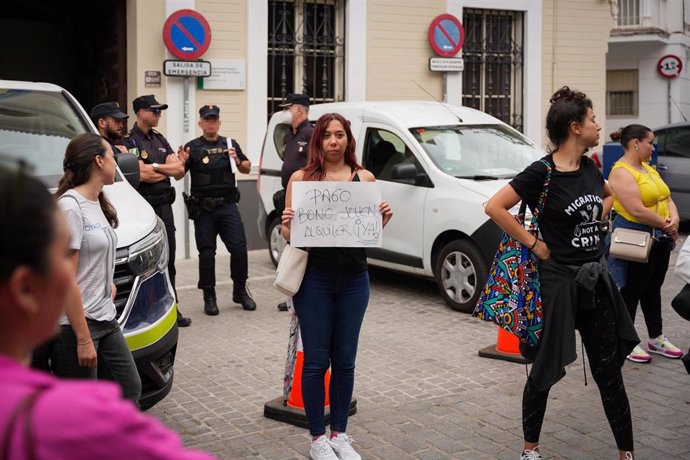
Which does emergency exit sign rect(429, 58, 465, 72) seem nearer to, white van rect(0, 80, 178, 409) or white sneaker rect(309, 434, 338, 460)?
white van rect(0, 80, 178, 409)

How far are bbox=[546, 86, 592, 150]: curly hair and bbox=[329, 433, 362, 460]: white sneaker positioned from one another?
181 cm

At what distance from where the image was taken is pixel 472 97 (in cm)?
1508

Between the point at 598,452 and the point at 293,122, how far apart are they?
490 centimetres

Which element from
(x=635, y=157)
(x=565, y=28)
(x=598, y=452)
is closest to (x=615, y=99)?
(x=565, y=28)

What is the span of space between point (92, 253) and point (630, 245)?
4.07 meters

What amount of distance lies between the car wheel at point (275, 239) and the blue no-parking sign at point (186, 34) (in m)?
2.70

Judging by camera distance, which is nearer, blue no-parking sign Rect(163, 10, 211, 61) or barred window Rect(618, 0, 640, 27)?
blue no-parking sign Rect(163, 10, 211, 61)

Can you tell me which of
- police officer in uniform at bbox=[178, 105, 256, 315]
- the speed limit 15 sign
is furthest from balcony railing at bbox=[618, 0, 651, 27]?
police officer in uniform at bbox=[178, 105, 256, 315]

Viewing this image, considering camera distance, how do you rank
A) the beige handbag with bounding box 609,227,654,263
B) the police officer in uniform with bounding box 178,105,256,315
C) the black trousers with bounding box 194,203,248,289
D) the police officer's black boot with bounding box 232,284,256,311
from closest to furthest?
the beige handbag with bounding box 609,227,654,263 < the police officer in uniform with bounding box 178,105,256,315 < the black trousers with bounding box 194,203,248,289 < the police officer's black boot with bounding box 232,284,256,311

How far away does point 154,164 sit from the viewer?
8.18m

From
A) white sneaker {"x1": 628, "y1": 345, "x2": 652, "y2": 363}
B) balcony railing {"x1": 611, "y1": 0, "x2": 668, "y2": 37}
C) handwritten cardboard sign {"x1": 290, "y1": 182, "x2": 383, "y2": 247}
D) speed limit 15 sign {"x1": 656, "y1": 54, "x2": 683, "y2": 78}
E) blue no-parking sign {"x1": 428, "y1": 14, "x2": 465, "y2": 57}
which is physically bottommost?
white sneaker {"x1": 628, "y1": 345, "x2": 652, "y2": 363}

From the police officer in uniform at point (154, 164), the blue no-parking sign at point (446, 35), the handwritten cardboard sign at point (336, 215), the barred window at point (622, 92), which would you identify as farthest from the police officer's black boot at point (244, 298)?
the barred window at point (622, 92)

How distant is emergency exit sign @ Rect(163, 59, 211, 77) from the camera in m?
12.1

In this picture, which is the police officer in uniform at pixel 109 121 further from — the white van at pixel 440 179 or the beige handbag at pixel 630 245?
the beige handbag at pixel 630 245
